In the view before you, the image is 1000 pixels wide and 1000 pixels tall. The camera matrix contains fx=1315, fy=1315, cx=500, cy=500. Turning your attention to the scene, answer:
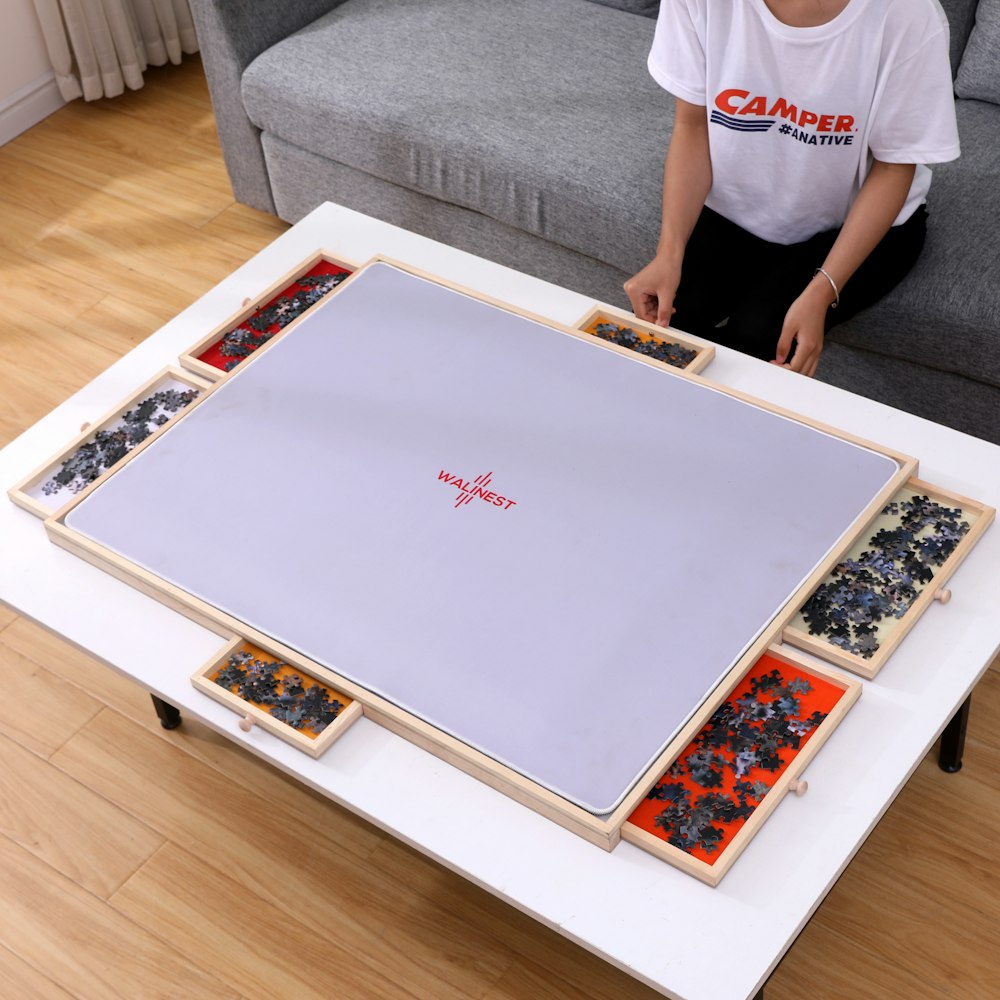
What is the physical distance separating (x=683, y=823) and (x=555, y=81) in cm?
146

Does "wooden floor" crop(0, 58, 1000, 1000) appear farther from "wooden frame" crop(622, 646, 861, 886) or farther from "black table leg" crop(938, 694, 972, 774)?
"wooden frame" crop(622, 646, 861, 886)

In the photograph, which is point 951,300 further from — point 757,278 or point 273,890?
point 273,890

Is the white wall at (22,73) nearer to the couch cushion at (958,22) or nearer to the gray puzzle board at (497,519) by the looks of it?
the gray puzzle board at (497,519)

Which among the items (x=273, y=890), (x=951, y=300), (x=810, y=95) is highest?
(x=810, y=95)

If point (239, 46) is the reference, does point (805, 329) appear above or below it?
below

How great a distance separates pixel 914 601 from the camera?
4.58 ft

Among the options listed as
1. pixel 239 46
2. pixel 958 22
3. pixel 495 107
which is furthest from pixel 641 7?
pixel 239 46

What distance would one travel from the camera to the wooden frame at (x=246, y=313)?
1.71 metres

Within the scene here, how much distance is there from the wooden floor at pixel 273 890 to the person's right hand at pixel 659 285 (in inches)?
27.5

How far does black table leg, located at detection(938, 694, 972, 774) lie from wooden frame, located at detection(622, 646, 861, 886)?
1.40ft

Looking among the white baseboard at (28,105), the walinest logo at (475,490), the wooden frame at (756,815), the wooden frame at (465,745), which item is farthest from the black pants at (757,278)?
the white baseboard at (28,105)

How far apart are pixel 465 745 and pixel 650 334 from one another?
67 centimetres

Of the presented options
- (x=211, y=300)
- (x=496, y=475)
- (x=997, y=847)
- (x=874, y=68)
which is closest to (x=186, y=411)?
(x=211, y=300)

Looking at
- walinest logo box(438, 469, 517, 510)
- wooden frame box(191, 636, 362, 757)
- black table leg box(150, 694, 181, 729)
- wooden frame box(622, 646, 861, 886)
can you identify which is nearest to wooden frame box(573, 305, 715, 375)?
walinest logo box(438, 469, 517, 510)
